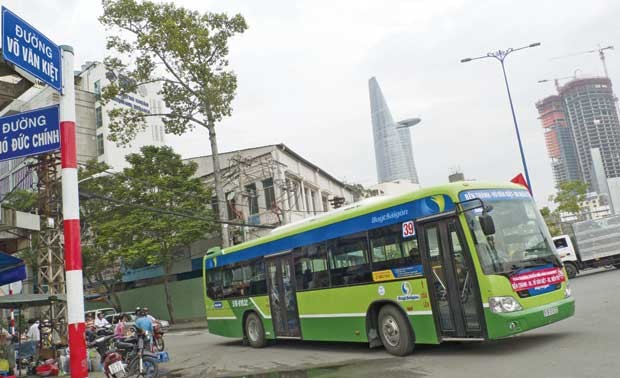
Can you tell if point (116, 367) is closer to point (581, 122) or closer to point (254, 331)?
point (254, 331)

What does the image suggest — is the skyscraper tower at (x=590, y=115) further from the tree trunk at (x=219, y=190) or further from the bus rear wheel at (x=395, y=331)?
the bus rear wheel at (x=395, y=331)

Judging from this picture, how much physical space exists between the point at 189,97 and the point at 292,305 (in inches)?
608

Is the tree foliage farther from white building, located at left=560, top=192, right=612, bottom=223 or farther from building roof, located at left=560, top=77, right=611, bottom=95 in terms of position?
building roof, located at left=560, top=77, right=611, bottom=95

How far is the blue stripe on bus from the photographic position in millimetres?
8773

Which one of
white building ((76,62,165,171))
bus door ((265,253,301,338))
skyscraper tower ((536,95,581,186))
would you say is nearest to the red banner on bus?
bus door ((265,253,301,338))

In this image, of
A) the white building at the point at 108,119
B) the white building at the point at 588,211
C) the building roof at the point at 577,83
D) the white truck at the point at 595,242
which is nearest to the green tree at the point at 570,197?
the white building at the point at 588,211

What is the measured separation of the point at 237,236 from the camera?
30.8m

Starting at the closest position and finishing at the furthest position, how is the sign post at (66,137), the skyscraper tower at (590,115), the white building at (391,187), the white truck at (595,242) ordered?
the sign post at (66,137) < the white truck at (595,242) < the white building at (391,187) < the skyscraper tower at (590,115)

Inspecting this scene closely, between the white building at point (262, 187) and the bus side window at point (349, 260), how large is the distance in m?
18.6

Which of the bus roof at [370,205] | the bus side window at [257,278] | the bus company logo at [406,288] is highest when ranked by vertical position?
the bus roof at [370,205]

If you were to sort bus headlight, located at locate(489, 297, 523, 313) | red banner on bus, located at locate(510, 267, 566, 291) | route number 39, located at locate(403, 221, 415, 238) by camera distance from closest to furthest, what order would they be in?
1. bus headlight, located at locate(489, 297, 523, 313)
2. red banner on bus, located at locate(510, 267, 566, 291)
3. route number 39, located at locate(403, 221, 415, 238)

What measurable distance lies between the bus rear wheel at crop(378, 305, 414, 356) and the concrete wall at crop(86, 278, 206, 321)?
24804mm

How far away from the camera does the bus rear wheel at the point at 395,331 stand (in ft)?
29.6

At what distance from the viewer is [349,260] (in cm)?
1039
